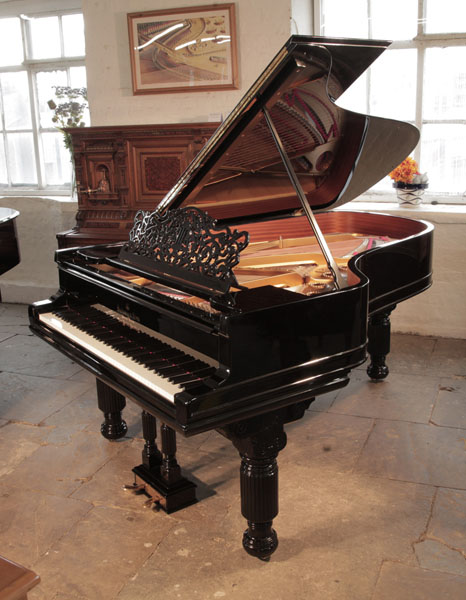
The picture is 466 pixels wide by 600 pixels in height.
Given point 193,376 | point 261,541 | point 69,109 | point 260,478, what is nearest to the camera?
point 193,376

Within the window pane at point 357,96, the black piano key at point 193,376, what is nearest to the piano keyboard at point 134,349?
the black piano key at point 193,376

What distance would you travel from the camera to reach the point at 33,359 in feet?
14.8

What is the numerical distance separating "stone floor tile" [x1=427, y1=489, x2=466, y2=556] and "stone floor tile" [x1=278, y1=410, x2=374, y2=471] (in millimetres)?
446

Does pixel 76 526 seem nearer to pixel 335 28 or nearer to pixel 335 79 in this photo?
pixel 335 79

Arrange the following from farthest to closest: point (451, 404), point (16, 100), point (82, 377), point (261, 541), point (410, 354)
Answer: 1. point (16, 100)
2. point (410, 354)
3. point (82, 377)
4. point (451, 404)
5. point (261, 541)

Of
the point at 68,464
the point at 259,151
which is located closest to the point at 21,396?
the point at 68,464

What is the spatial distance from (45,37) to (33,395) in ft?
11.5

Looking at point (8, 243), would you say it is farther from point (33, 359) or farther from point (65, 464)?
point (65, 464)

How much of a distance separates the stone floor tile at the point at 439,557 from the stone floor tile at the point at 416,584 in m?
0.03

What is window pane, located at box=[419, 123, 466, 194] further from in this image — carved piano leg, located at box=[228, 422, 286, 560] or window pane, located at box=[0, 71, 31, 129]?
window pane, located at box=[0, 71, 31, 129]

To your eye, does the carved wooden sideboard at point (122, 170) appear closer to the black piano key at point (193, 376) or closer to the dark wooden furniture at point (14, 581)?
the black piano key at point (193, 376)

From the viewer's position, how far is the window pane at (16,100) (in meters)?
5.89

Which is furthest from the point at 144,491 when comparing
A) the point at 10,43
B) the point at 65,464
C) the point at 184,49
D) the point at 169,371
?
the point at 10,43

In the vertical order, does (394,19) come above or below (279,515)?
above
